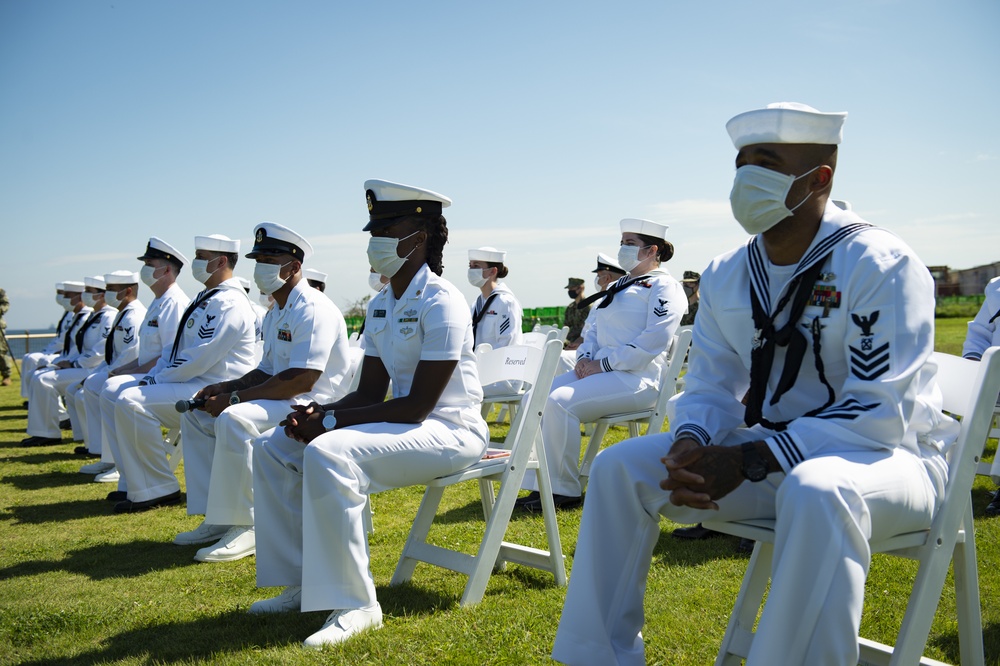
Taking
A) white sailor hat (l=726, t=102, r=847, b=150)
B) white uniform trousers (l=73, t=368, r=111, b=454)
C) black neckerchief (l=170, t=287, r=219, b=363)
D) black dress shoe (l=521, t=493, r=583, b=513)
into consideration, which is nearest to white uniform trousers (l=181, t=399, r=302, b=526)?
black neckerchief (l=170, t=287, r=219, b=363)

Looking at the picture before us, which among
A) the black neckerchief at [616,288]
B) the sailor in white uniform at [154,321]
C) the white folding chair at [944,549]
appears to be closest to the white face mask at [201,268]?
the sailor in white uniform at [154,321]

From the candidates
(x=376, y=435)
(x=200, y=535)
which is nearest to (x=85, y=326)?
(x=200, y=535)

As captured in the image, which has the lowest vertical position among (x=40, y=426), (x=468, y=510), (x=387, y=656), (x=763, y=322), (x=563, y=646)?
(x=40, y=426)

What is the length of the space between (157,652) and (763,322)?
3023 millimetres

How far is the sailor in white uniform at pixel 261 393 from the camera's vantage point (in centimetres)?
563

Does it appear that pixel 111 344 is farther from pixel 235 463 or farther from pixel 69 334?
pixel 235 463

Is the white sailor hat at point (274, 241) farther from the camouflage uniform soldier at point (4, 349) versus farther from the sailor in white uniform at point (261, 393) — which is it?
the camouflage uniform soldier at point (4, 349)

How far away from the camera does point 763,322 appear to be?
2947mm

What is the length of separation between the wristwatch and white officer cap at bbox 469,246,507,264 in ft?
30.0

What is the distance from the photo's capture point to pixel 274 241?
6.36m

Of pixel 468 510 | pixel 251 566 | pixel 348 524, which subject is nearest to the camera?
pixel 348 524

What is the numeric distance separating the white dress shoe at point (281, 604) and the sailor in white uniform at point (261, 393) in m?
1.35

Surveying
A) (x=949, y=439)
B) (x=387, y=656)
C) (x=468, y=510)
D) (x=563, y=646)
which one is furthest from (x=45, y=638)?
(x=949, y=439)

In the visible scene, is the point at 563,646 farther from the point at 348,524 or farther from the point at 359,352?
the point at 359,352
